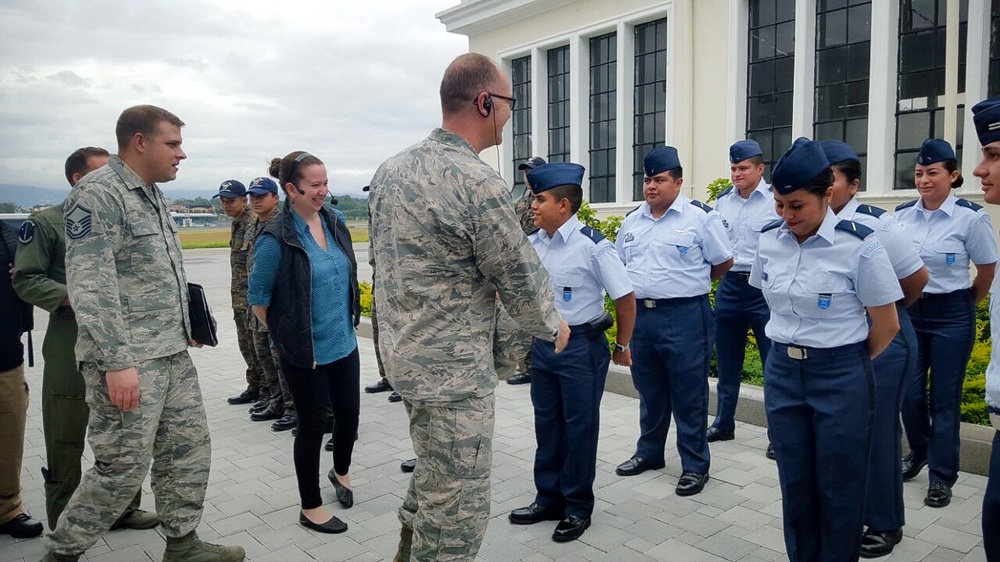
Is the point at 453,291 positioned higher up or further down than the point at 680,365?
higher up

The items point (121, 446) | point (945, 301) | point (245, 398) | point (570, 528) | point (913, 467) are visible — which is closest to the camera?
point (121, 446)

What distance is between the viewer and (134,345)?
3049 mm

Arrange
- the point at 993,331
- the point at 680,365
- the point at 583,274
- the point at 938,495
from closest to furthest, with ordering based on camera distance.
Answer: the point at 993,331
the point at 583,274
the point at 938,495
the point at 680,365

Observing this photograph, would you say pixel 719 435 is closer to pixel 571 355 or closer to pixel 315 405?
pixel 571 355

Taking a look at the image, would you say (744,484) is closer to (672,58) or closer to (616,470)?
(616,470)

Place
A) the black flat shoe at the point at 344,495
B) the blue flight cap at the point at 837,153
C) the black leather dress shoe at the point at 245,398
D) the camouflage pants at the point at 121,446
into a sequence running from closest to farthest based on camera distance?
the camouflage pants at the point at 121,446 < the blue flight cap at the point at 837,153 < the black flat shoe at the point at 344,495 < the black leather dress shoe at the point at 245,398

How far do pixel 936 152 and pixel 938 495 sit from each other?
2.00 metres

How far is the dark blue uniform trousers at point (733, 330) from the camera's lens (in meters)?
5.02

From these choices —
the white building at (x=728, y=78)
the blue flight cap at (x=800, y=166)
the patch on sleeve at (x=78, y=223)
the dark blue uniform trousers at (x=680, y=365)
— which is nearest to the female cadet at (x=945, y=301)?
the dark blue uniform trousers at (x=680, y=365)

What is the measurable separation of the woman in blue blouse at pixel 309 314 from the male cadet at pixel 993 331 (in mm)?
2962

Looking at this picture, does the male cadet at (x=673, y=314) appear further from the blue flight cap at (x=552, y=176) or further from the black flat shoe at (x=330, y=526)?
the black flat shoe at (x=330, y=526)

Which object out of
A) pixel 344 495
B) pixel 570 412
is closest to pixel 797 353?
pixel 570 412

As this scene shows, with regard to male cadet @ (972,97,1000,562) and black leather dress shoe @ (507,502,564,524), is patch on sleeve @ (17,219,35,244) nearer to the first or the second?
black leather dress shoe @ (507,502,564,524)

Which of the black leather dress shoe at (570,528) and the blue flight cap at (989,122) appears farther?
the black leather dress shoe at (570,528)
